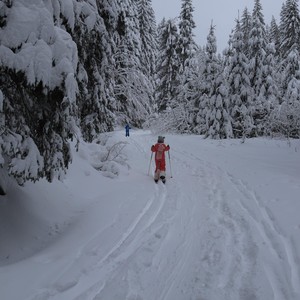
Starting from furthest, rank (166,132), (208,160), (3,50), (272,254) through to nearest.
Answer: (166,132), (208,160), (272,254), (3,50)

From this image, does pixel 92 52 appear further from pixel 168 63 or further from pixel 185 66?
pixel 168 63

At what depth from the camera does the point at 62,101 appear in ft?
16.4

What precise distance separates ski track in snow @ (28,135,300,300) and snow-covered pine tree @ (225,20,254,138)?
1663 centimetres

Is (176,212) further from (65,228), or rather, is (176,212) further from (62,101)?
(62,101)

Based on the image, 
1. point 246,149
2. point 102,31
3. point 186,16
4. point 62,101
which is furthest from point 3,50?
point 186,16

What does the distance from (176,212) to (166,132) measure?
78.6 ft

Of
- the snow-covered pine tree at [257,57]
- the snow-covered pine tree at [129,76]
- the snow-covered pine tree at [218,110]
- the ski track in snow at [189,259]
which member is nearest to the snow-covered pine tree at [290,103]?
the snow-covered pine tree at [257,57]

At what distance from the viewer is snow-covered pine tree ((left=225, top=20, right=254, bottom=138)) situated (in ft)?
77.6

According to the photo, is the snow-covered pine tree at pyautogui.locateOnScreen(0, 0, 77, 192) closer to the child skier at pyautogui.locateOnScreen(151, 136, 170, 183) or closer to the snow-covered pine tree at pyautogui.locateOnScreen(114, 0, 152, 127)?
the child skier at pyautogui.locateOnScreen(151, 136, 170, 183)

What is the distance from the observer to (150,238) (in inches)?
238

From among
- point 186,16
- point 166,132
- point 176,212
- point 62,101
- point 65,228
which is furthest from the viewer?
point 186,16

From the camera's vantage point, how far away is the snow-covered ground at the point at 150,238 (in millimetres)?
4348

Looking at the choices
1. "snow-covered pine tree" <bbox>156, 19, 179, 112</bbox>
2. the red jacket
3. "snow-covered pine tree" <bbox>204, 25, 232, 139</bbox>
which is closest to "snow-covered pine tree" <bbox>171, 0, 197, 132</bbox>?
"snow-covered pine tree" <bbox>156, 19, 179, 112</bbox>

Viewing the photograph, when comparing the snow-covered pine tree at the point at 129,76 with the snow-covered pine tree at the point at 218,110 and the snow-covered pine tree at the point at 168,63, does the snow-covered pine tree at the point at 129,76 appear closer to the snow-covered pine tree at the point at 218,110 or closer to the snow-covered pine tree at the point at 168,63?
the snow-covered pine tree at the point at 218,110
